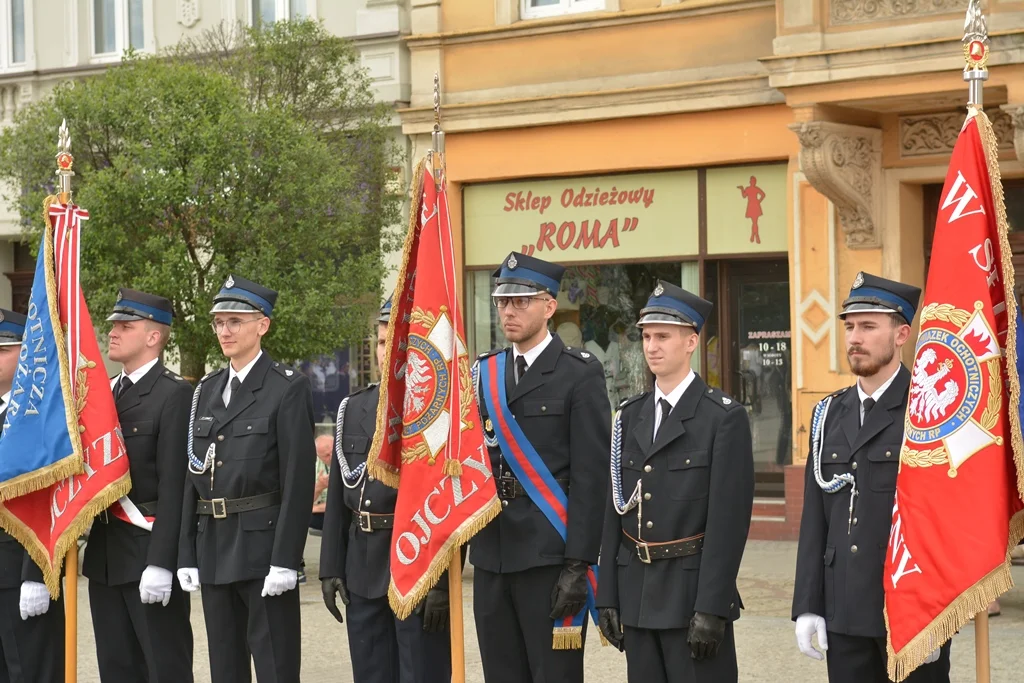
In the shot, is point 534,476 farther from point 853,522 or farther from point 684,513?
point 853,522

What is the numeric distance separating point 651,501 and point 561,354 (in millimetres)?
893

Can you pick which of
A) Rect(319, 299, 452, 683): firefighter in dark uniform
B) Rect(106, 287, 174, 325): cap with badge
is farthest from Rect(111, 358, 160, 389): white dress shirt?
Rect(319, 299, 452, 683): firefighter in dark uniform

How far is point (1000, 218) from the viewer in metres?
5.73

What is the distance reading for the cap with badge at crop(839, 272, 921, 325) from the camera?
5840 millimetres

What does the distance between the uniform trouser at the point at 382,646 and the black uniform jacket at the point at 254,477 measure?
1.34ft

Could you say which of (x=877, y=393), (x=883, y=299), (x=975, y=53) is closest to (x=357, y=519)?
(x=877, y=393)

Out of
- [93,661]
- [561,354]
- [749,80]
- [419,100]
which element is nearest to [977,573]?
[561,354]

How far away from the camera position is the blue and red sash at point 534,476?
6383 millimetres

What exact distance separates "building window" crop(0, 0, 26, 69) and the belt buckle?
1577 cm

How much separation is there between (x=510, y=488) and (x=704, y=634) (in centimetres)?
118

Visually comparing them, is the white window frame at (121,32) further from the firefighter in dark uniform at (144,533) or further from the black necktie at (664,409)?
the black necktie at (664,409)

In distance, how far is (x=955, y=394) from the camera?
560 cm

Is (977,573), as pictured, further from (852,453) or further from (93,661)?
(93,661)

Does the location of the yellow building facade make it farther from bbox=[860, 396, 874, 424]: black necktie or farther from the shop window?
bbox=[860, 396, 874, 424]: black necktie
